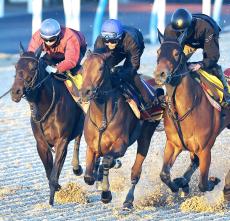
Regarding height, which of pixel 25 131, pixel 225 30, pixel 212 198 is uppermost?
pixel 212 198

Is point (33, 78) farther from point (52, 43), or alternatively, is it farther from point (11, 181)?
point (11, 181)

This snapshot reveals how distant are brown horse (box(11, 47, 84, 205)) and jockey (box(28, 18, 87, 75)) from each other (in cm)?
21

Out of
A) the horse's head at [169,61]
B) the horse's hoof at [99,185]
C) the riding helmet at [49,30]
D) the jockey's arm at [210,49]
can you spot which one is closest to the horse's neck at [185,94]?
the horse's head at [169,61]

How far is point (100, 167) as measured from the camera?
10.7 meters

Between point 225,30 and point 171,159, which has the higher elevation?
point 171,159

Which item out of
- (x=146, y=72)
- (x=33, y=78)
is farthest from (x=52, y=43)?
(x=146, y=72)

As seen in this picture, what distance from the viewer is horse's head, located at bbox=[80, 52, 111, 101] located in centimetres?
970

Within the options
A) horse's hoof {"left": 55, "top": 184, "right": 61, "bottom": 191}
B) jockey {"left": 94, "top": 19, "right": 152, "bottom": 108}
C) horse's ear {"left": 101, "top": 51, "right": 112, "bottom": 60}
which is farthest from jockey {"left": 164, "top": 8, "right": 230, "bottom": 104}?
horse's hoof {"left": 55, "top": 184, "right": 61, "bottom": 191}

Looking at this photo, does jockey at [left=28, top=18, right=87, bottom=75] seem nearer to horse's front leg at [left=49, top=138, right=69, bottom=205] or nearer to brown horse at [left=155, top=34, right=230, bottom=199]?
horse's front leg at [left=49, top=138, right=69, bottom=205]

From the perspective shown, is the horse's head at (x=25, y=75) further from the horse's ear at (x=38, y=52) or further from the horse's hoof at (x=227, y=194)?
the horse's hoof at (x=227, y=194)

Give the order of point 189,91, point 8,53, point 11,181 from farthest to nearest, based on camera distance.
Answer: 1. point 8,53
2. point 11,181
3. point 189,91

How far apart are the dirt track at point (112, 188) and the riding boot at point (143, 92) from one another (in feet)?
3.11

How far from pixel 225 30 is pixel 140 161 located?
48.6 feet

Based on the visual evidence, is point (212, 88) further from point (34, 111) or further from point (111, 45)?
point (34, 111)
